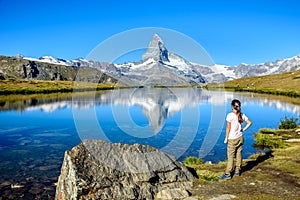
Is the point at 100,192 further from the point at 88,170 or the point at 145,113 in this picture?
the point at 145,113

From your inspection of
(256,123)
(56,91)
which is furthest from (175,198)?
(56,91)

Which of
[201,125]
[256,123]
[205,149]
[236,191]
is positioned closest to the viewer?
[236,191]

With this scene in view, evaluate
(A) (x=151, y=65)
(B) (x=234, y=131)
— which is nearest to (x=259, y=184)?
(B) (x=234, y=131)

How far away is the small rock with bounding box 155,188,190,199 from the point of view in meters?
11.5

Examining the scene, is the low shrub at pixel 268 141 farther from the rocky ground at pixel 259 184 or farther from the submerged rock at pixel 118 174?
the submerged rock at pixel 118 174

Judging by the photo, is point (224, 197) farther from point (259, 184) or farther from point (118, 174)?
point (118, 174)

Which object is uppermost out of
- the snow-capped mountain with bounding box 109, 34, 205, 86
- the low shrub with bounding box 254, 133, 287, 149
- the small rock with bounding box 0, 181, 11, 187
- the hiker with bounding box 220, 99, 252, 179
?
the snow-capped mountain with bounding box 109, 34, 205, 86

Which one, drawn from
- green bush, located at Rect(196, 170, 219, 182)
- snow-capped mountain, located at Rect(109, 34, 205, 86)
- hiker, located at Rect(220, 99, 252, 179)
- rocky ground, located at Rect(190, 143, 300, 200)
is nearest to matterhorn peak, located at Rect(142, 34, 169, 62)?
snow-capped mountain, located at Rect(109, 34, 205, 86)

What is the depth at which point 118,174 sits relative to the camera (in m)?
11.7

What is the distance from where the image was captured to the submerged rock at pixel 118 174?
437 inches

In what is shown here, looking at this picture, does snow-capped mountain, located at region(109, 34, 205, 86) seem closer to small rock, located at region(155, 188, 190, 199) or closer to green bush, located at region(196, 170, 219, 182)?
green bush, located at region(196, 170, 219, 182)

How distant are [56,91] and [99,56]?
122 metres

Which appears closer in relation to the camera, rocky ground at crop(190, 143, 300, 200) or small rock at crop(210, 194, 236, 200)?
small rock at crop(210, 194, 236, 200)

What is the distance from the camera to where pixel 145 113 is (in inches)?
2012
